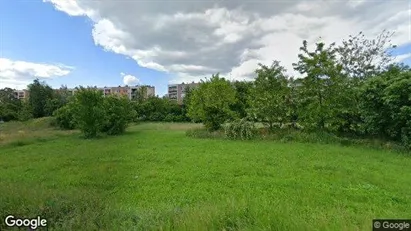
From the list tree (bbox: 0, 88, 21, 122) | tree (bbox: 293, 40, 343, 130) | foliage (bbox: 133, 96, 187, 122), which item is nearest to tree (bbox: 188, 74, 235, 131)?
tree (bbox: 293, 40, 343, 130)

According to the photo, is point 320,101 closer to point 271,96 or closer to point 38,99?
point 271,96

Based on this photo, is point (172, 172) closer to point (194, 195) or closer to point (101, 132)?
point (194, 195)

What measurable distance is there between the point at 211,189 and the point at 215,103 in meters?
14.0

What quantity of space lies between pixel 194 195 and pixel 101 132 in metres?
17.7

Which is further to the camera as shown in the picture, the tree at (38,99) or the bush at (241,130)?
the tree at (38,99)

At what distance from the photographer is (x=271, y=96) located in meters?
18.0

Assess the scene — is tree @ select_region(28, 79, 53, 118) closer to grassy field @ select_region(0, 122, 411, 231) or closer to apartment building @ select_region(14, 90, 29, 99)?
apartment building @ select_region(14, 90, 29, 99)

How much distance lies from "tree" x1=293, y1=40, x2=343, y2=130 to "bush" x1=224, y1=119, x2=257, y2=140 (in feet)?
10.3

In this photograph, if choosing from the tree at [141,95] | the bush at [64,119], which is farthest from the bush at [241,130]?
the tree at [141,95]

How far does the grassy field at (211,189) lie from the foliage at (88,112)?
9.26 metres

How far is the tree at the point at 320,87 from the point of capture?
16156 millimetres

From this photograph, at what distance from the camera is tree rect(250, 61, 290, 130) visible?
17.9 meters

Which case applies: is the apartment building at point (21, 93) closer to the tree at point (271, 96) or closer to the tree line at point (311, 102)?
the tree line at point (311, 102)

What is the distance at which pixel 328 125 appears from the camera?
634 inches
